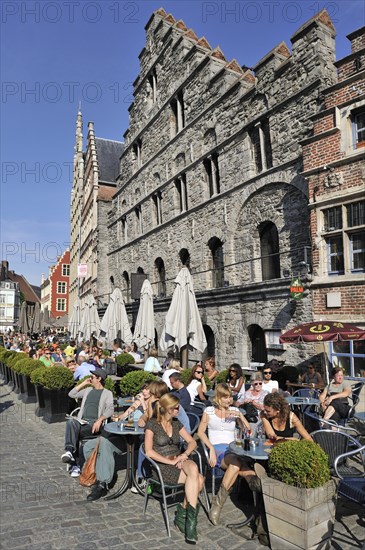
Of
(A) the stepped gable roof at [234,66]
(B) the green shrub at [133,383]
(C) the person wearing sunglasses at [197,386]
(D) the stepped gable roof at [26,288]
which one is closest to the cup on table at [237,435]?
(C) the person wearing sunglasses at [197,386]

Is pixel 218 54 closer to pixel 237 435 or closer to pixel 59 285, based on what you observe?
pixel 237 435

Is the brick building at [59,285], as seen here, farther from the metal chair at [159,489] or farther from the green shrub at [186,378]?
the metal chair at [159,489]

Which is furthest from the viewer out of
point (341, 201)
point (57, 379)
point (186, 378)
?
point (341, 201)

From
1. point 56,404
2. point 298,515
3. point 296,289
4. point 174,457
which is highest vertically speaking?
point 296,289

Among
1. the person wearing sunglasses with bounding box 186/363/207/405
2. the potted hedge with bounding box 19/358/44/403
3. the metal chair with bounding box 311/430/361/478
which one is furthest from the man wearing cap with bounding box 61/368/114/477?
the potted hedge with bounding box 19/358/44/403

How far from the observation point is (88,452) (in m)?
5.43

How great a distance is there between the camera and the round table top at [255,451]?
421 centimetres

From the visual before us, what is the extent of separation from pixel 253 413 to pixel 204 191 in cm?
1180

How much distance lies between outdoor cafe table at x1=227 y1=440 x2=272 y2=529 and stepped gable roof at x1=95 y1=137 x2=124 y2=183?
98.4 ft

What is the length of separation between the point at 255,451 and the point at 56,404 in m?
6.16

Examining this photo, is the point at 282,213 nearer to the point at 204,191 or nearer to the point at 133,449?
the point at 204,191

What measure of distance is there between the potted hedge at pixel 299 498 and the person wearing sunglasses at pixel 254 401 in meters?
2.53

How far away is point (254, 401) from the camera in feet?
22.0

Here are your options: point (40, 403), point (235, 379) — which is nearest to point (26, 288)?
point (40, 403)
